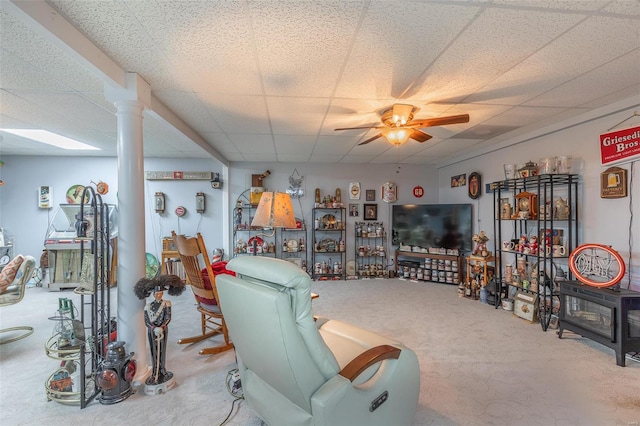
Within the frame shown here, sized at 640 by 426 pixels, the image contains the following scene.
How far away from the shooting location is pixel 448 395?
198 cm

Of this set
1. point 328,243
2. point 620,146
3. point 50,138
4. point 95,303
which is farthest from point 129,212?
point 620,146

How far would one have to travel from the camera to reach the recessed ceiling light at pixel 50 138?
3.76 meters

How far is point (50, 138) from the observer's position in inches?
163

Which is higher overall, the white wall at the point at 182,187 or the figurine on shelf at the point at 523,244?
the white wall at the point at 182,187

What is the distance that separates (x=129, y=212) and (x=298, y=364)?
5.69ft

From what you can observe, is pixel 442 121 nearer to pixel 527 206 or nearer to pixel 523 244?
pixel 527 206

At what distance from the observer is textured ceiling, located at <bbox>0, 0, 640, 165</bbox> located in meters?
1.48

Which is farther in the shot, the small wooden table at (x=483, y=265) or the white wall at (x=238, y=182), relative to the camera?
the small wooden table at (x=483, y=265)

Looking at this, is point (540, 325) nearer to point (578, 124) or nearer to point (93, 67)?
point (578, 124)

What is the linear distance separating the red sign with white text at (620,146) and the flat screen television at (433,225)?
2.16 m

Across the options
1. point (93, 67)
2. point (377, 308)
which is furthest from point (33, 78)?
point (377, 308)

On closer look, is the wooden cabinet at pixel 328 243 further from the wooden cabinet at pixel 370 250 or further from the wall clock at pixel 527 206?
the wall clock at pixel 527 206

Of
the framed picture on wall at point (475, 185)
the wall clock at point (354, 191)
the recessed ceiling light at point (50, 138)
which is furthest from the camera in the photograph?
the wall clock at point (354, 191)

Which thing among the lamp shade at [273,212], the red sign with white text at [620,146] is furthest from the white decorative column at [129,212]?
the red sign with white text at [620,146]
